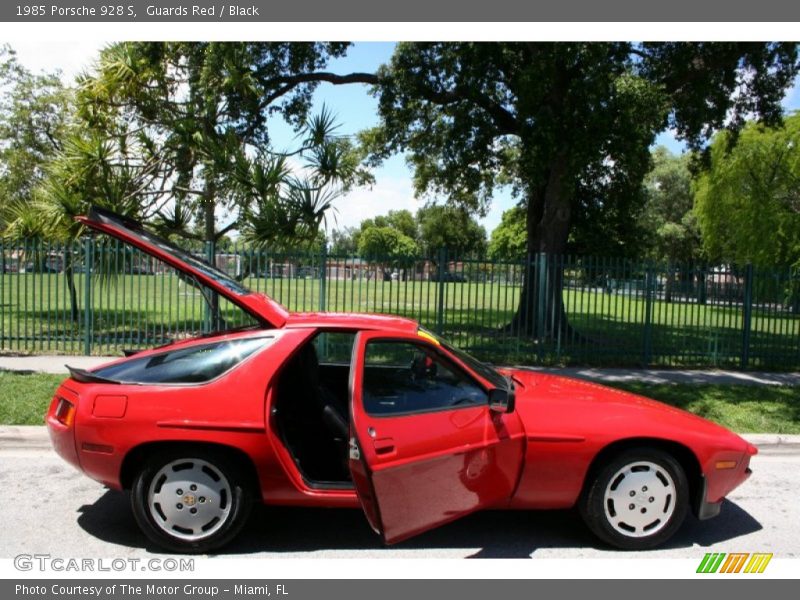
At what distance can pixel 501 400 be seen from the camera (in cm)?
402

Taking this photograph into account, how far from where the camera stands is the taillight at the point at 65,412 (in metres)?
4.26

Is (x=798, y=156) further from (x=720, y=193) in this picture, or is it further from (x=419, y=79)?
(x=419, y=79)

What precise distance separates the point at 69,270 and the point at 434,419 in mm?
10426

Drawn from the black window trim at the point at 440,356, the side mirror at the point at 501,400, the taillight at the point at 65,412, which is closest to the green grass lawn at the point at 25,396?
the taillight at the point at 65,412

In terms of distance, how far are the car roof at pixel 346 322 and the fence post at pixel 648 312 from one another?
864 centimetres

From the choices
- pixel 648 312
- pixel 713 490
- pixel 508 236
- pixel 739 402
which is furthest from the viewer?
pixel 508 236

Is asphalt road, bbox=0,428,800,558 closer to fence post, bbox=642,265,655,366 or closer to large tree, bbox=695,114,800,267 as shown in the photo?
fence post, bbox=642,265,655,366

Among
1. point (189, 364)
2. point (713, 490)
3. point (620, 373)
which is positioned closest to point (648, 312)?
point (620, 373)

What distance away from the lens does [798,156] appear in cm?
2944

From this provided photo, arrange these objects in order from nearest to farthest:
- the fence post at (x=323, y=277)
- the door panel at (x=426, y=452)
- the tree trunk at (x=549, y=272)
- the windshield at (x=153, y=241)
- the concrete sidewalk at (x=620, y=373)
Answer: the door panel at (x=426, y=452) < the windshield at (x=153, y=241) < the concrete sidewalk at (x=620, y=373) < the fence post at (x=323, y=277) < the tree trunk at (x=549, y=272)

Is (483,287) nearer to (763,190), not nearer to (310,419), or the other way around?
(310,419)

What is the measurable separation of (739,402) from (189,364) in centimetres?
772

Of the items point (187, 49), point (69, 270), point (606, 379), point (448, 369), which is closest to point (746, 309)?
point (606, 379)

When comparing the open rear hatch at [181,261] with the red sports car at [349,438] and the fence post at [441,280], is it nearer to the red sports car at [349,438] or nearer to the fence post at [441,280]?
the red sports car at [349,438]
